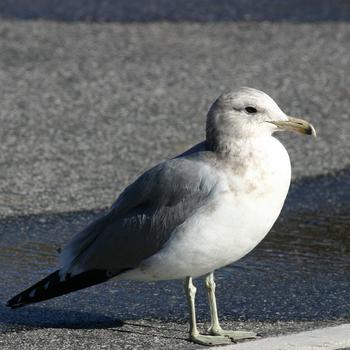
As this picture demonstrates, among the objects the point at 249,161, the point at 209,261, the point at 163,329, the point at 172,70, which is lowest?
the point at 163,329

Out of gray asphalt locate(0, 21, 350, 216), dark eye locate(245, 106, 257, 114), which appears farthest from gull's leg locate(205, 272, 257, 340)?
gray asphalt locate(0, 21, 350, 216)

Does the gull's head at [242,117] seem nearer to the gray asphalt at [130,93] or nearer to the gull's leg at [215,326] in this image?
the gull's leg at [215,326]

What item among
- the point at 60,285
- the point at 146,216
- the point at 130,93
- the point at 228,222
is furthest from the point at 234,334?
the point at 130,93

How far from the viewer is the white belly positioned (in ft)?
16.1

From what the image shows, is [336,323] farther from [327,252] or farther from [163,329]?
[327,252]

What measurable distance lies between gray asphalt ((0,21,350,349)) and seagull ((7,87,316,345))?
0.27m

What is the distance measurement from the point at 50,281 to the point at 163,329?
23.3 inches

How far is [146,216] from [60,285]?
0.54m

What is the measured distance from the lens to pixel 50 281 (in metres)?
5.26

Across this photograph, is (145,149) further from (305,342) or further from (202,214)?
(305,342)

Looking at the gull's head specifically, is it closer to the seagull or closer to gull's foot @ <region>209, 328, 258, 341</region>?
the seagull

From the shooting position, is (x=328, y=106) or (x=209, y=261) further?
(x=328, y=106)

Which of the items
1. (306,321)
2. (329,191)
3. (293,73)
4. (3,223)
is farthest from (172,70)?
(306,321)

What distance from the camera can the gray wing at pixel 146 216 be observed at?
197 inches
